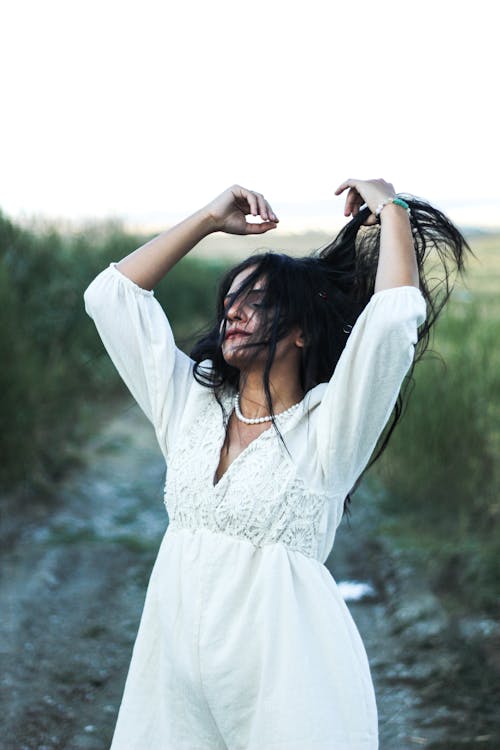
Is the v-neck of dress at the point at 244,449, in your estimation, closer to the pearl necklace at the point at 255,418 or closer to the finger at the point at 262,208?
the pearl necklace at the point at 255,418

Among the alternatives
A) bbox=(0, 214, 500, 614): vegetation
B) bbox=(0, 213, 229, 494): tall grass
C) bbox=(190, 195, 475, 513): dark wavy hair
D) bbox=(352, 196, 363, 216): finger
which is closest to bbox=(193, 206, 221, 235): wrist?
bbox=(190, 195, 475, 513): dark wavy hair

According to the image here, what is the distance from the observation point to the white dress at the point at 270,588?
202 centimetres

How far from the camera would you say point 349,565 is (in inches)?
228

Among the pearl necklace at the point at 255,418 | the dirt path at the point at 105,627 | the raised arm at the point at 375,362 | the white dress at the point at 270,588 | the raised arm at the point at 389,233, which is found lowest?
the dirt path at the point at 105,627

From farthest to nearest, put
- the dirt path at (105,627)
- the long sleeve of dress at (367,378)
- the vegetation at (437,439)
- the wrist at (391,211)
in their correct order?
the vegetation at (437,439) < the dirt path at (105,627) < the wrist at (391,211) < the long sleeve of dress at (367,378)

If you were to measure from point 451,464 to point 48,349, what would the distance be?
4810mm

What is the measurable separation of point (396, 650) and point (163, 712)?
2.57m

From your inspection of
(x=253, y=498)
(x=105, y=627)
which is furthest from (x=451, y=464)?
(x=253, y=498)

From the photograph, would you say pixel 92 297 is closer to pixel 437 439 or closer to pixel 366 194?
pixel 366 194

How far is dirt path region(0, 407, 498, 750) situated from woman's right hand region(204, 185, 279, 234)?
2.17 m

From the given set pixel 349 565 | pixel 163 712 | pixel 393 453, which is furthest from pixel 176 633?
pixel 393 453

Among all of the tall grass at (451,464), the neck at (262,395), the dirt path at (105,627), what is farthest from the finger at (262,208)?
the tall grass at (451,464)

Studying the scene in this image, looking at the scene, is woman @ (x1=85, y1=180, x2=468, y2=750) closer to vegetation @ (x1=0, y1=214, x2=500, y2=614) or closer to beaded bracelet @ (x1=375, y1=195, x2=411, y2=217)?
beaded bracelet @ (x1=375, y1=195, x2=411, y2=217)

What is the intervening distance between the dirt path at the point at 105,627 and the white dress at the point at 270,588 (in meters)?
1.74
